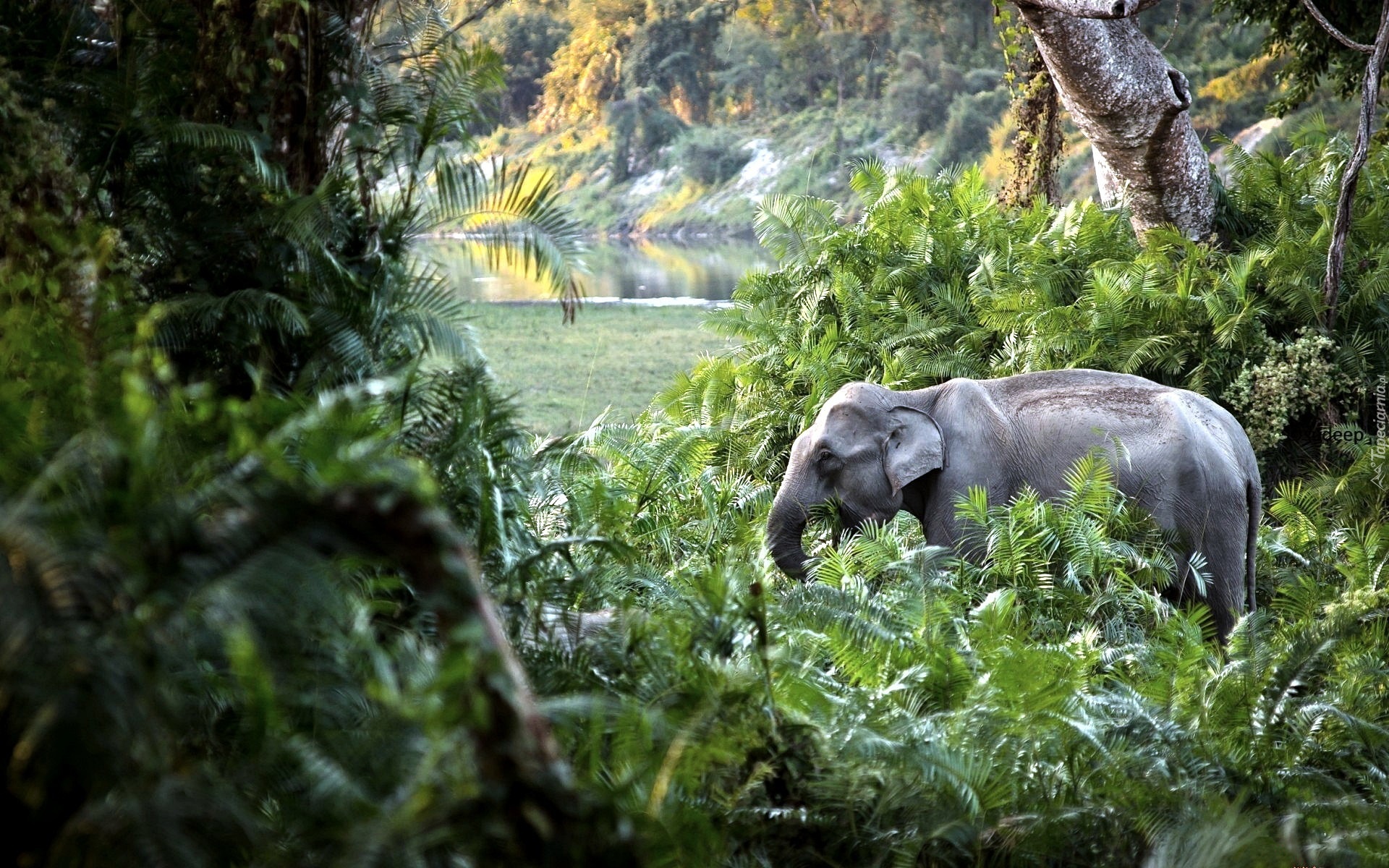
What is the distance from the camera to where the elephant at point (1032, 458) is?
17.7 feet

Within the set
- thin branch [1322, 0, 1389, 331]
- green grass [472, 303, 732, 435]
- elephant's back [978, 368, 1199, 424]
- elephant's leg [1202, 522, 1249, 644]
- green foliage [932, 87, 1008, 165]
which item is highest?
green foliage [932, 87, 1008, 165]

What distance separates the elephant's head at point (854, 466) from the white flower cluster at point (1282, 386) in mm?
2620

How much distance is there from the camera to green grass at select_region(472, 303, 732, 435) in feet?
35.4

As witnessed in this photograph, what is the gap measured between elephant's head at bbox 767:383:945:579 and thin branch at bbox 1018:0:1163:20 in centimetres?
271

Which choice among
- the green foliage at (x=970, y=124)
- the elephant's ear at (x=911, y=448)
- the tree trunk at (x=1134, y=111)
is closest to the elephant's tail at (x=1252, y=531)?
the elephant's ear at (x=911, y=448)

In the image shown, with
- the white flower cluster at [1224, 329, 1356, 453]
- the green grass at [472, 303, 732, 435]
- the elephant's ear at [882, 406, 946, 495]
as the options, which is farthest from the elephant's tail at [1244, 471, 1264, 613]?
the green grass at [472, 303, 732, 435]

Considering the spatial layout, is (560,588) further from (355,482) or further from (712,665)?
(355,482)

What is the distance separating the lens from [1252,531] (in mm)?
5562

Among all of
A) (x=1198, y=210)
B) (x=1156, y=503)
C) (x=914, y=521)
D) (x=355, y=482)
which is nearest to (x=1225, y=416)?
(x=1156, y=503)

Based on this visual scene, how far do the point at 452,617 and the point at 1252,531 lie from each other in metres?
5.04

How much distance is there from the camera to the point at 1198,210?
844cm

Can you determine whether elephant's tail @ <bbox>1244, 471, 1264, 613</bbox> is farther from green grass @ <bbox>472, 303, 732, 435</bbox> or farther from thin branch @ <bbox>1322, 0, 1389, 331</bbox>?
green grass @ <bbox>472, 303, 732, 435</bbox>

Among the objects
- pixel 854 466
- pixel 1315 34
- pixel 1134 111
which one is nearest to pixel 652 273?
pixel 1315 34

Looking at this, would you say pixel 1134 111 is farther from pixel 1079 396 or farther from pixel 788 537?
pixel 788 537
